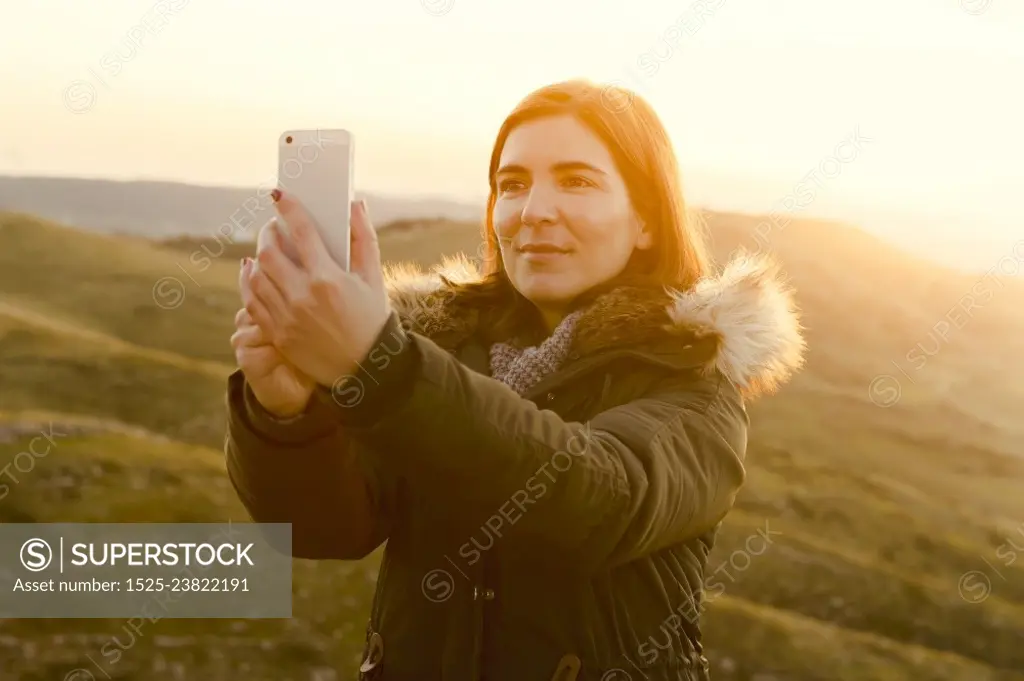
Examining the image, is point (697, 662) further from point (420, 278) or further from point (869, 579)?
point (869, 579)

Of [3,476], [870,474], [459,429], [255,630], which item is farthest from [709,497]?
[870,474]

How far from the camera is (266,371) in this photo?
173cm

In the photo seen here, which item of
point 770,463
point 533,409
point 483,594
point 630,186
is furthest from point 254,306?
point 770,463

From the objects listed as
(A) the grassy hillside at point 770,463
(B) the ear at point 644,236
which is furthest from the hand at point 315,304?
(A) the grassy hillside at point 770,463

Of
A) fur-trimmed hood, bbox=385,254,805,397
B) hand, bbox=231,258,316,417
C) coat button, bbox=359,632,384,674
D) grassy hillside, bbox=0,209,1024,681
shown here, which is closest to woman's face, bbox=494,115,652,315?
fur-trimmed hood, bbox=385,254,805,397

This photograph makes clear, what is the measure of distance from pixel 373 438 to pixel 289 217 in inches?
14.4

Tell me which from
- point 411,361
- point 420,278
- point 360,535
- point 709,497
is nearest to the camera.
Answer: point 411,361

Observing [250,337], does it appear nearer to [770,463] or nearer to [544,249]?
[544,249]

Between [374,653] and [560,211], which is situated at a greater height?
[560,211]

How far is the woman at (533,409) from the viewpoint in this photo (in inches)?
58.7

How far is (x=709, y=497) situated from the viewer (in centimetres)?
204

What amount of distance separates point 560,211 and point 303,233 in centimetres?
97

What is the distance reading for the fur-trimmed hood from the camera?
2244 mm

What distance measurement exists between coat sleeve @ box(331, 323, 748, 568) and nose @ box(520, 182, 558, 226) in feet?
1.76
